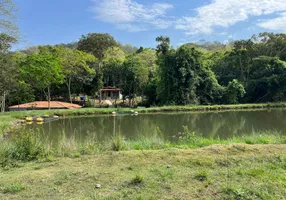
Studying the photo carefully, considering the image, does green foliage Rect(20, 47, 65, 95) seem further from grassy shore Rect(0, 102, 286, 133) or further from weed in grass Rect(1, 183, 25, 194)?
weed in grass Rect(1, 183, 25, 194)

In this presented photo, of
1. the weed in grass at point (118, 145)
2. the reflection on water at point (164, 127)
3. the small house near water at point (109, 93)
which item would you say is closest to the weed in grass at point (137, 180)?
the weed in grass at point (118, 145)

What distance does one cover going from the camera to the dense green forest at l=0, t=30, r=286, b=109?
24.4 m

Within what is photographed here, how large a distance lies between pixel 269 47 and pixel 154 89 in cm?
1650

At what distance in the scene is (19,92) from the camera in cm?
2498

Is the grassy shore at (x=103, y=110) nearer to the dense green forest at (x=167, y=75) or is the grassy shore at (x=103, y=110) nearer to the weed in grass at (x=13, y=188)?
the dense green forest at (x=167, y=75)

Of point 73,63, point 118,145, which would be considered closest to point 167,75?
point 73,63

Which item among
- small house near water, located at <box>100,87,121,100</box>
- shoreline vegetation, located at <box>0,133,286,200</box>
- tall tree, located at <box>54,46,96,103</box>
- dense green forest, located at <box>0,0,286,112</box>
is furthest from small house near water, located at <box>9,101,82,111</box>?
shoreline vegetation, located at <box>0,133,286,200</box>

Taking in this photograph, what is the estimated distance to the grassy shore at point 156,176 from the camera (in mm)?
2855

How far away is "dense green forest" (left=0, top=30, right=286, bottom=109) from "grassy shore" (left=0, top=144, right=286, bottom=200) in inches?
788

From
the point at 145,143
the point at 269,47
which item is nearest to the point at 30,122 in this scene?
the point at 145,143

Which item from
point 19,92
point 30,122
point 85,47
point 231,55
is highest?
point 85,47

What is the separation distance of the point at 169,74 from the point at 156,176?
2334cm

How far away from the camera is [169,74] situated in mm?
26203

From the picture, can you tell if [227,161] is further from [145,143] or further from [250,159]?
[145,143]
